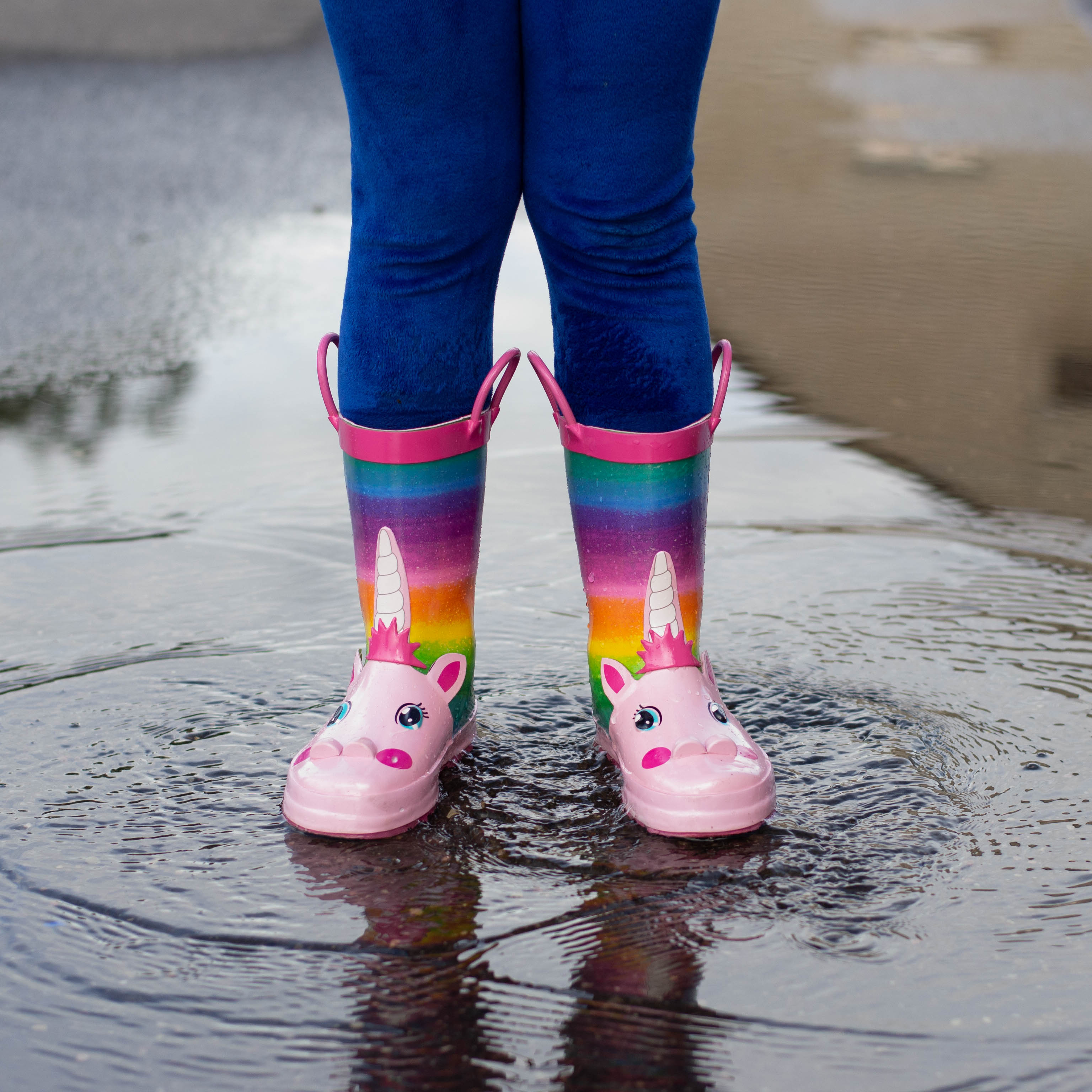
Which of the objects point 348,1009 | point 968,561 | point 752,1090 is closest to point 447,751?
point 348,1009

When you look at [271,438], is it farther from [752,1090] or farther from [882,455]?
[752,1090]

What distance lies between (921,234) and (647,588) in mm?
2401

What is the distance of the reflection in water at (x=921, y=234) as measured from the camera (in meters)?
2.17

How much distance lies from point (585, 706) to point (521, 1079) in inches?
20.3

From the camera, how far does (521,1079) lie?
32.5 inches

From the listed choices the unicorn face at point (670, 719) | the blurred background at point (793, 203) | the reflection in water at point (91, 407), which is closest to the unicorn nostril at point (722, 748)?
the unicorn face at point (670, 719)

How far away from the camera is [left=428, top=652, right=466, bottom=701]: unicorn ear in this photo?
1183 millimetres

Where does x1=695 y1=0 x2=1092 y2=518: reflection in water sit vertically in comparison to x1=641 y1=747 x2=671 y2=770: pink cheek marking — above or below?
below

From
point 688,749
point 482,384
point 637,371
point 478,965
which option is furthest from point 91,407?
point 478,965

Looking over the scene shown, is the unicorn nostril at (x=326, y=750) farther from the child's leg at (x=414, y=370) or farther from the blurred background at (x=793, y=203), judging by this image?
the blurred background at (x=793, y=203)

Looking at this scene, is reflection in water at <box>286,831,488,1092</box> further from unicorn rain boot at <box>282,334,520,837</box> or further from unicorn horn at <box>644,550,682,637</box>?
unicorn horn at <box>644,550,682,637</box>

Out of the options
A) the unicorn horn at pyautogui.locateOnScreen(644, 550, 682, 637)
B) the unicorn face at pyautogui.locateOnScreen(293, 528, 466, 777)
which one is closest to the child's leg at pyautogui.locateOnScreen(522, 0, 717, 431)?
the unicorn horn at pyautogui.locateOnScreen(644, 550, 682, 637)

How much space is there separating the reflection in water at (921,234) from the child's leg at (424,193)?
0.94 metres

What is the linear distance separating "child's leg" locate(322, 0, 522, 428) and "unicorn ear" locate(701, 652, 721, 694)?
0.28 metres
